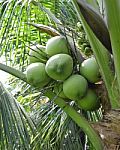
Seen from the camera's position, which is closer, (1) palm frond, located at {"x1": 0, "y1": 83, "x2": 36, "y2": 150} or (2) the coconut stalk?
(2) the coconut stalk

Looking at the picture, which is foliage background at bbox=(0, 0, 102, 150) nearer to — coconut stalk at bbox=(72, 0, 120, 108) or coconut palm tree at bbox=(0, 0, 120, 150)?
coconut palm tree at bbox=(0, 0, 120, 150)

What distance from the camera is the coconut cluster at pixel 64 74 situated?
3.82ft

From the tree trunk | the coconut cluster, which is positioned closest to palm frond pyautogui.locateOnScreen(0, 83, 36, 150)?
the coconut cluster

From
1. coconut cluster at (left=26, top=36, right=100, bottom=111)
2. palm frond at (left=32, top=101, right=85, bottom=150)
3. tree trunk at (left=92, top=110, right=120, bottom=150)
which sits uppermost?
coconut cluster at (left=26, top=36, right=100, bottom=111)

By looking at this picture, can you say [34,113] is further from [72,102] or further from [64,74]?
[64,74]

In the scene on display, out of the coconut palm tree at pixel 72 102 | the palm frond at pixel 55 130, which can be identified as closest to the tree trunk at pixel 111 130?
the coconut palm tree at pixel 72 102

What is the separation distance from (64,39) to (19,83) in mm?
833

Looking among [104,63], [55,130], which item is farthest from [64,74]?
[55,130]

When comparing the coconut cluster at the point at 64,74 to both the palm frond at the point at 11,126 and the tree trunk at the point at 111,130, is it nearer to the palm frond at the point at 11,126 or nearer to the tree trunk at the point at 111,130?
the tree trunk at the point at 111,130

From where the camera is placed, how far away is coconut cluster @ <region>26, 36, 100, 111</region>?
45.9 inches

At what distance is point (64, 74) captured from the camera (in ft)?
3.88

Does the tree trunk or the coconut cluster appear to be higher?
the coconut cluster

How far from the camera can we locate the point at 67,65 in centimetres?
118

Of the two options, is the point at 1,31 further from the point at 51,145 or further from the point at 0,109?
the point at 51,145
